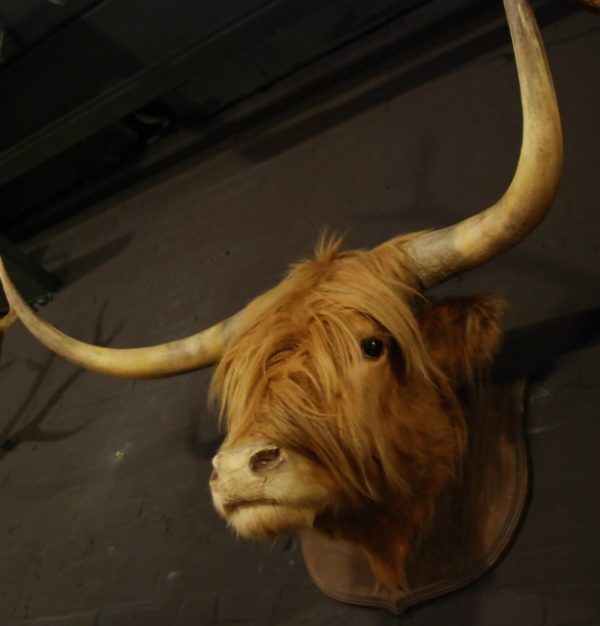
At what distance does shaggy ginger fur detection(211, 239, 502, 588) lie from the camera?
4.09 feet

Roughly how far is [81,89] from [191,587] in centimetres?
290

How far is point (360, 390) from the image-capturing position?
1.31 metres

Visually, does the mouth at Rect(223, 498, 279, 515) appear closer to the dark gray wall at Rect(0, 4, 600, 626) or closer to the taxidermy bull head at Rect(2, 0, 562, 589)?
the taxidermy bull head at Rect(2, 0, 562, 589)

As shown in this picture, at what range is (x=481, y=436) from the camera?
1596mm

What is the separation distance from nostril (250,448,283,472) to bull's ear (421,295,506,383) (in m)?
0.51

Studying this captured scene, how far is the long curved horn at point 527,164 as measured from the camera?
3.91ft

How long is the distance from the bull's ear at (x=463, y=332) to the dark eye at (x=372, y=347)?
6.8 inches

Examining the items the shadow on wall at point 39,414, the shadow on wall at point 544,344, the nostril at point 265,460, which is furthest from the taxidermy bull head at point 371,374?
the shadow on wall at point 39,414

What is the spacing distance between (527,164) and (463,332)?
1.46ft

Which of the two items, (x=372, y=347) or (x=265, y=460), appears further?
(x=372, y=347)

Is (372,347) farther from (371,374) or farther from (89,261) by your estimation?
(89,261)

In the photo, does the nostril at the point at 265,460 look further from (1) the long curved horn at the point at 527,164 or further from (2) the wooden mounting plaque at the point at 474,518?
(1) the long curved horn at the point at 527,164

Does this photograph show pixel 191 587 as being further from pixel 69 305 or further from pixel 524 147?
pixel 69 305

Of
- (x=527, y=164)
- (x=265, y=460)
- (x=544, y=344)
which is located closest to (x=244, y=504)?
(x=265, y=460)
